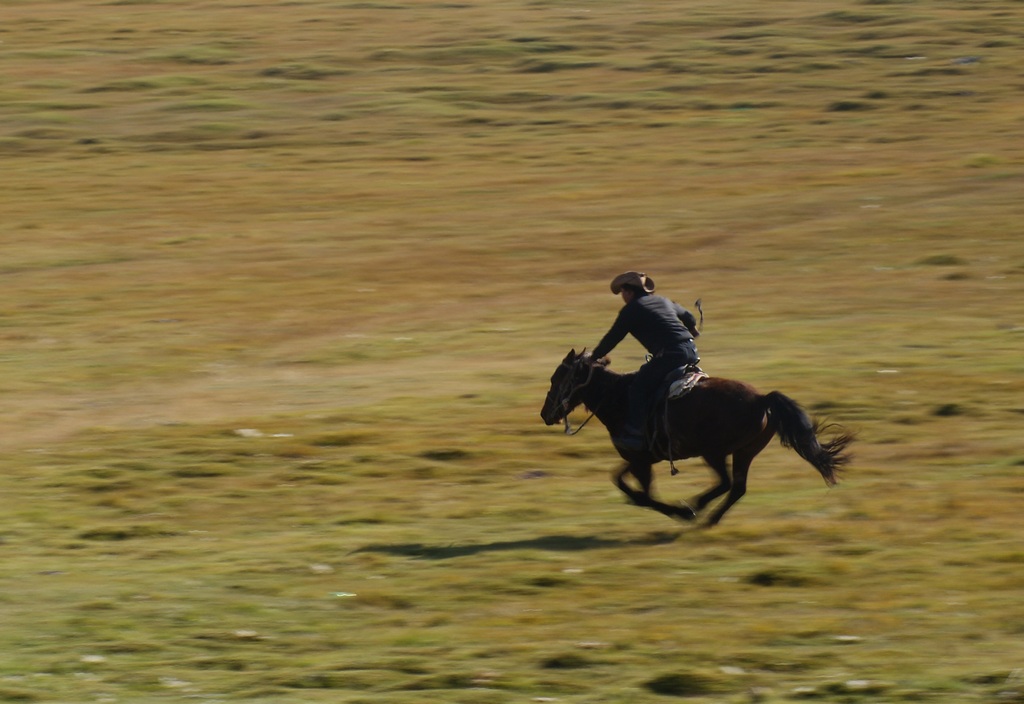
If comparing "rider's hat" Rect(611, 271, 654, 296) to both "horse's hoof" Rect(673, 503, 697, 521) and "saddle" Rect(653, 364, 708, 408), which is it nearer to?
"saddle" Rect(653, 364, 708, 408)

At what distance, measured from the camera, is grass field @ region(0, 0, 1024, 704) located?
34.0ft

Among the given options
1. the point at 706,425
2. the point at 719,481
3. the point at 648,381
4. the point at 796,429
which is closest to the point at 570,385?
the point at 648,381

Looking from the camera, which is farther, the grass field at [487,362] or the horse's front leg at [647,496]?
the horse's front leg at [647,496]

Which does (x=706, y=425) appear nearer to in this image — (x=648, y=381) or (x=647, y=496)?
(x=648, y=381)

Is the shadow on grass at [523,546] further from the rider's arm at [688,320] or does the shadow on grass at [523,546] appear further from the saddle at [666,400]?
the rider's arm at [688,320]

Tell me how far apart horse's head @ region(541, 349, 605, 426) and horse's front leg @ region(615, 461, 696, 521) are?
2.20 ft

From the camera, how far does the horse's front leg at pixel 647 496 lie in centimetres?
1342

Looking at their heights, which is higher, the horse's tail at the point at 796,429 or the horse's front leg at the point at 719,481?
the horse's tail at the point at 796,429

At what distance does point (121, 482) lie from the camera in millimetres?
15922

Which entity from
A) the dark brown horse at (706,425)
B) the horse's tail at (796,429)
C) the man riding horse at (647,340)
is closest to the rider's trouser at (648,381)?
the man riding horse at (647,340)

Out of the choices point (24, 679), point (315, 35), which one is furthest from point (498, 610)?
point (315, 35)

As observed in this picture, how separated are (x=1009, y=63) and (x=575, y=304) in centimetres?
3189

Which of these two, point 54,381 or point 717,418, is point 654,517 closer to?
point 717,418

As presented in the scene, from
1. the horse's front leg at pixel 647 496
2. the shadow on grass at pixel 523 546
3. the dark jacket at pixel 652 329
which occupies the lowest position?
the shadow on grass at pixel 523 546
